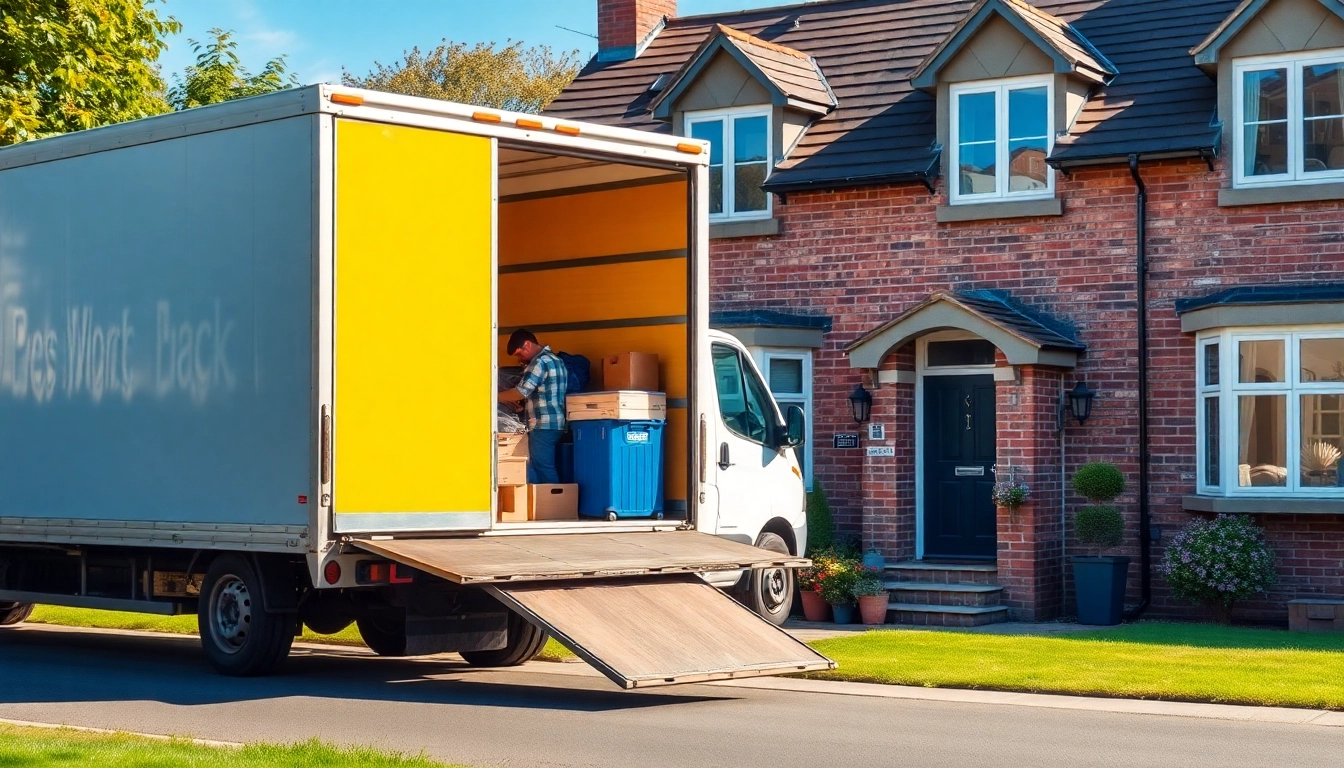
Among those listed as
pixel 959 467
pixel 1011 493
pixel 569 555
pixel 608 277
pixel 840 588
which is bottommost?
pixel 840 588

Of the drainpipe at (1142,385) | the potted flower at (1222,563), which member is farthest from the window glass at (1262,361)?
the potted flower at (1222,563)

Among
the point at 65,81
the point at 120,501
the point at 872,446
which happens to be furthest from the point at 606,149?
the point at 65,81

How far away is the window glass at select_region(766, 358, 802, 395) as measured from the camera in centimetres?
1991

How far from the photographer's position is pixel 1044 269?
18859 mm

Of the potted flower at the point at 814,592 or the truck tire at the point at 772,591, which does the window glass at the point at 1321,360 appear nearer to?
the potted flower at the point at 814,592

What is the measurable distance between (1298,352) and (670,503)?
7463mm

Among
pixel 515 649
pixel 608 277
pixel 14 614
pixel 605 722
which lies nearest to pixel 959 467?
pixel 608 277

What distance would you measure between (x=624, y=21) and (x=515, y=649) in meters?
13.2

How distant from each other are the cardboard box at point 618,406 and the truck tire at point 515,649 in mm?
→ 1593

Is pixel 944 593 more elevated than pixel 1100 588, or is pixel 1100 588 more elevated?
pixel 1100 588

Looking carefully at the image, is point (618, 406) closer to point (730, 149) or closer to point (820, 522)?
point (820, 522)

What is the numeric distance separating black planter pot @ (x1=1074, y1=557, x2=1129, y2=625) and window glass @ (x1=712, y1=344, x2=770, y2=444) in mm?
4355

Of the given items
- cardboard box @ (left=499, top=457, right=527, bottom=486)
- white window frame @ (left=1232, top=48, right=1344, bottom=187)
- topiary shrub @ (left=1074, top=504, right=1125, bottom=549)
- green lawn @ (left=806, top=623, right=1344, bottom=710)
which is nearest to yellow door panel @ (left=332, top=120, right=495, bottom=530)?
cardboard box @ (left=499, top=457, right=527, bottom=486)

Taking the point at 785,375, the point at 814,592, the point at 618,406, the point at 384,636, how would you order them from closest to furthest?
the point at 618,406, the point at 384,636, the point at 814,592, the point at 785,375
